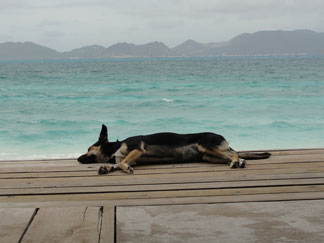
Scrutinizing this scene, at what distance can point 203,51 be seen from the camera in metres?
158

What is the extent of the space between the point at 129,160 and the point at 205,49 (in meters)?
157

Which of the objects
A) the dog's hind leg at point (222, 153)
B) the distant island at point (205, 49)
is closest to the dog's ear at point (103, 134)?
the dog's hind leg at point (222, 153)

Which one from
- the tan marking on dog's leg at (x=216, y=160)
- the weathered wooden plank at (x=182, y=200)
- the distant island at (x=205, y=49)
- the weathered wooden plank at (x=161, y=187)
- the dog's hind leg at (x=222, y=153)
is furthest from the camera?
the distant island at (x=205, y=49)

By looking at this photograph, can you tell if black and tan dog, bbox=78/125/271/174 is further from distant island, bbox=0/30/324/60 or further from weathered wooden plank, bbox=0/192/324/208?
distant island, bbox=0/30/324/60

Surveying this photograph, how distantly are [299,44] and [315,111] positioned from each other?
138 meters

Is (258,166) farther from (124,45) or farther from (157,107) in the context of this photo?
(124,45)

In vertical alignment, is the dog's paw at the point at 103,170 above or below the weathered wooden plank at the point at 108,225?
below

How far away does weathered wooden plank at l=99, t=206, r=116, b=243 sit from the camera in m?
2.13

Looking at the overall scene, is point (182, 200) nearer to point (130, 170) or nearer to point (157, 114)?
point (130, 170)

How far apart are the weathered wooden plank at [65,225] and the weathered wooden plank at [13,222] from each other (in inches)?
1.7

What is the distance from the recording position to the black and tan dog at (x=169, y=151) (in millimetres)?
4336

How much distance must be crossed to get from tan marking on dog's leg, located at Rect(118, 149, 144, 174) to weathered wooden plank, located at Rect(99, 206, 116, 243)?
4.31 ft

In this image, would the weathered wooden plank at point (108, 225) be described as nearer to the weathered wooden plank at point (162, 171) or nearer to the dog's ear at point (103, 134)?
the weathered wooden plank at point (162, 171)

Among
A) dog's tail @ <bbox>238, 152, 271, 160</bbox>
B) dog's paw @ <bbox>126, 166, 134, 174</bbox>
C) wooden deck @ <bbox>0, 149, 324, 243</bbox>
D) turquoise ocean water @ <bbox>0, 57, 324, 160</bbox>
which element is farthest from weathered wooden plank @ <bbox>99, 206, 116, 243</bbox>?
turquoise ocean water @ <bbox>0, 57, 324, 160</bbox>
